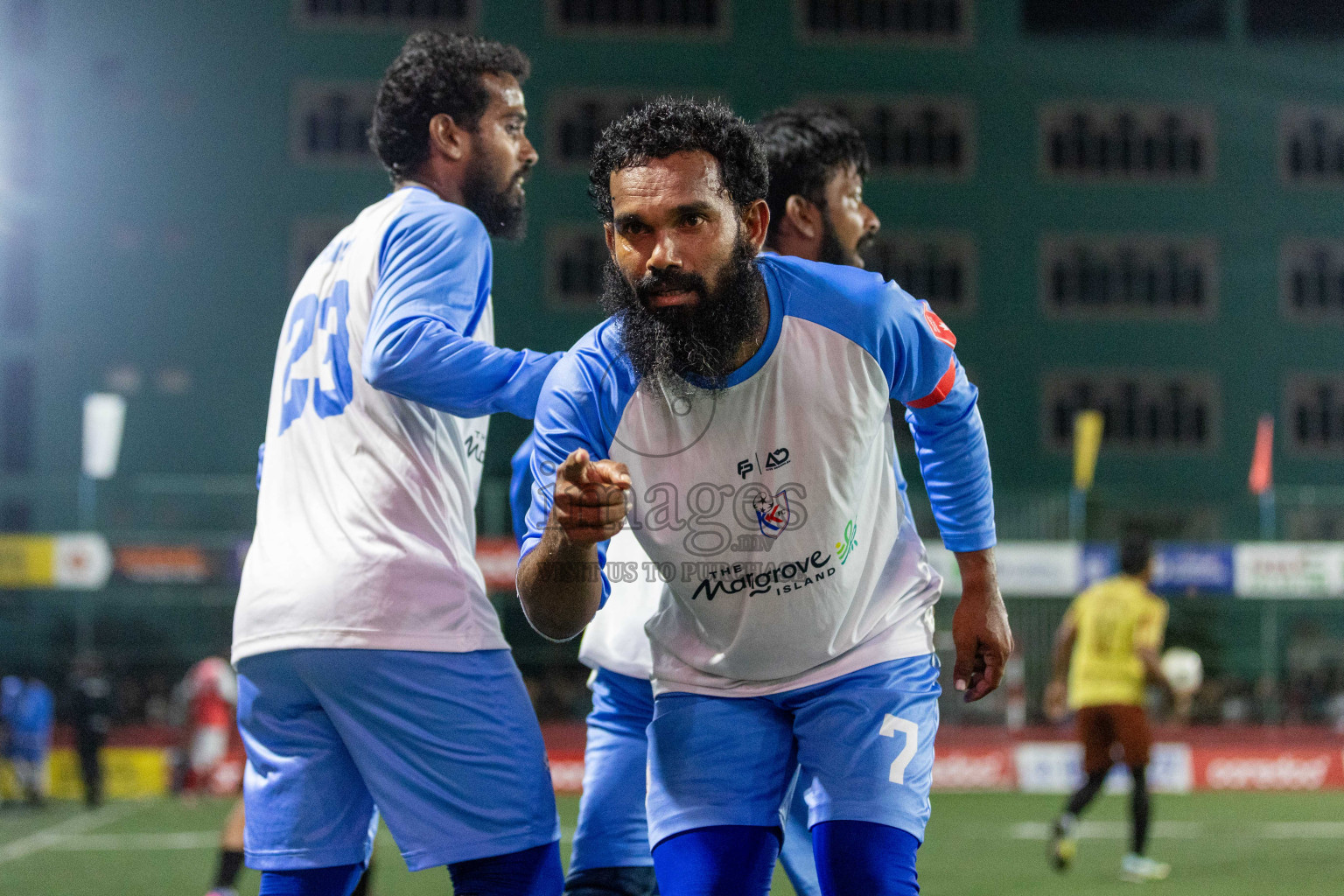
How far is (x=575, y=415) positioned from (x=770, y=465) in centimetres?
43

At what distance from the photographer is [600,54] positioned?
3516 centimetres

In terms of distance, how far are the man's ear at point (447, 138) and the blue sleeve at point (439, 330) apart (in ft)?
1.05

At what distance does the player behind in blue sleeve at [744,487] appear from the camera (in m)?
3.04

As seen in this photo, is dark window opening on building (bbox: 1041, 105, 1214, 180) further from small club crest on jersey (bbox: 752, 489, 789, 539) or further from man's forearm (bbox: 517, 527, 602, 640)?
man's forearm (bbox: 517, 527, 602, 640)

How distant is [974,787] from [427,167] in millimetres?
16182

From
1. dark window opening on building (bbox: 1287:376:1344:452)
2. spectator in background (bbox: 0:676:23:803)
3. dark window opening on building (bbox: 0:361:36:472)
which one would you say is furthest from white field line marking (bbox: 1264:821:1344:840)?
dark window opening on building (bbox: 0:361:36:472)

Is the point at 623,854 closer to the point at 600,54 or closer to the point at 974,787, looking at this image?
the point at 974,787

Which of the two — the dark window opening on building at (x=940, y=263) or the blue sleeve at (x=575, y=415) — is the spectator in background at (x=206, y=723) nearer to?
the blue sleeve at (x=575, y=415)

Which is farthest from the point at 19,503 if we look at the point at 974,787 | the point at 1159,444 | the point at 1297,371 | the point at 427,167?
the point at 427,167

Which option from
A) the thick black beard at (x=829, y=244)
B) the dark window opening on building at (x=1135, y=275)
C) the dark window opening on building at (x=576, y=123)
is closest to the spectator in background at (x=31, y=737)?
the thick black beard at (x=829, y=244)

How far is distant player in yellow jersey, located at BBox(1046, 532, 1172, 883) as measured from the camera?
945 centimetres

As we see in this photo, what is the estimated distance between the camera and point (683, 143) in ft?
10.1

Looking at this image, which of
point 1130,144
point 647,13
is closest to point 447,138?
point 647,13

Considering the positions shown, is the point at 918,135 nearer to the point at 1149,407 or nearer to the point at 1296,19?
the point at 1149,407
